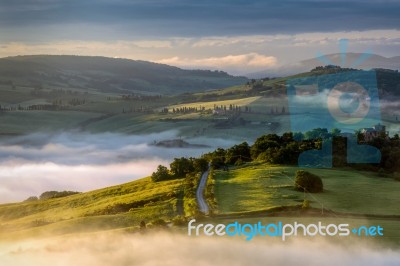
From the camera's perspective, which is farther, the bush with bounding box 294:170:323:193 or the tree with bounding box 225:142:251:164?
the tree with bounding box 225:142:251:164

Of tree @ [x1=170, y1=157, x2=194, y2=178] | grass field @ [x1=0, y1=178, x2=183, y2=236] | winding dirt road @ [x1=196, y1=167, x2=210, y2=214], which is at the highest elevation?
tree @ [x1=170, y1=157, x2=194, y2=178]

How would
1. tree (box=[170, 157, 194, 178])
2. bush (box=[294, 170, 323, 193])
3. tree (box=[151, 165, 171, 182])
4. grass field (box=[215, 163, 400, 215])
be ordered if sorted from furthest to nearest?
tree (box=[151, 165, 171, 182])
tree (box=[170, 157, 194, 178])
bush (box=[294, 170, 323, 193])
grass field (box=[215, 163, 400, 215])

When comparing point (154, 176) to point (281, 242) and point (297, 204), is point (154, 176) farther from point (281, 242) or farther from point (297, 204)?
point (281, 242)

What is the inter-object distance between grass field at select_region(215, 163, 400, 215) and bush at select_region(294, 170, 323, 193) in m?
0.92

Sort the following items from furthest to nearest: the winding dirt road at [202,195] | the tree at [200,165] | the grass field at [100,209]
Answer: the tree at [200,165], the grass field at [100,209], the winding dirt road at [202,195]

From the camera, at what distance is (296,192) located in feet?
274

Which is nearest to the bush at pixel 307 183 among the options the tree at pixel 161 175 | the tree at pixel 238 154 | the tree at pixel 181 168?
the tree at pixel 181 168

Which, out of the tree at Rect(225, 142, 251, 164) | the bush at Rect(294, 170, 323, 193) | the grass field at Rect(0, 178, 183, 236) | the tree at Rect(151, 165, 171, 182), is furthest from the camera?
the tree at Rect(225, 142, 251, 164)

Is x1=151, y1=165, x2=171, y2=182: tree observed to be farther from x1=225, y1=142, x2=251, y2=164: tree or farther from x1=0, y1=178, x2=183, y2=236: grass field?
x1=225, y1=142, x2=251, y2=164: tree

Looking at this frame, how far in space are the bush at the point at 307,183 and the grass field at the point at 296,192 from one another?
92cm

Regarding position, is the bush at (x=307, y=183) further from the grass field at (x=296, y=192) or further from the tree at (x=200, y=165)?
the tree at (x=200, y=165)

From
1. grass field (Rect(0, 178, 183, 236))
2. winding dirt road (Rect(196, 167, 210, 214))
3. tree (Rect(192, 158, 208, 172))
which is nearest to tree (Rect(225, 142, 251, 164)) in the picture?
tree (Rect(192, 158, 208, 172))

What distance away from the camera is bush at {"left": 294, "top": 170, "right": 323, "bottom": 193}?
8475 centimetres

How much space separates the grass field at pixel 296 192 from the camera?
256 feet
